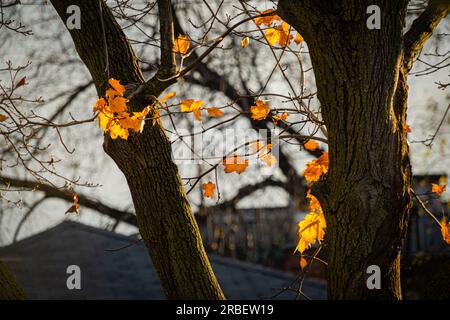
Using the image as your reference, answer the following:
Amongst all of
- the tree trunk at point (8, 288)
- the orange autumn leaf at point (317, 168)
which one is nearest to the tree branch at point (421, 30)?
the orange autumn leaf at point (317, 168)

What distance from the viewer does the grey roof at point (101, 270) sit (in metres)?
10.7

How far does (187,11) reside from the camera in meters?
11.0

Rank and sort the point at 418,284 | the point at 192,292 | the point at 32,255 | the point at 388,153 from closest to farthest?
the point at 388,153 → the point at 192,292 → the point at 418,284 → the point at 32,255

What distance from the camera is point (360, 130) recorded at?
2895mm

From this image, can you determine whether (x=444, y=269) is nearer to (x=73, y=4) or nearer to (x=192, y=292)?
(x=192, y=292)

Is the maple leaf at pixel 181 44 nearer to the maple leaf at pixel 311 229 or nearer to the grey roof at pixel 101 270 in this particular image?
the maple leaf at pixel 311 229

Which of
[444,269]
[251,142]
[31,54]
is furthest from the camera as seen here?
[31,54]

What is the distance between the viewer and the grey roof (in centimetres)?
1068

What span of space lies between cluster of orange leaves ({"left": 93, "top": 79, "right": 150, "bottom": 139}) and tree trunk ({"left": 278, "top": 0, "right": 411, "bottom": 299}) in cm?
93

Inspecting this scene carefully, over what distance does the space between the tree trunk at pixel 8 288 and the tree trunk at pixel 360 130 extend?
1.74 metres

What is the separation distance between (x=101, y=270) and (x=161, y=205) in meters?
8.40

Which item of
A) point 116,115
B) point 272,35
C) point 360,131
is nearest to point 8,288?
point 116,115
